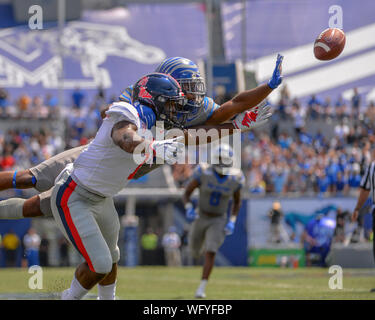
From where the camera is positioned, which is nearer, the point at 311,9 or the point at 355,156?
the point at 355,156

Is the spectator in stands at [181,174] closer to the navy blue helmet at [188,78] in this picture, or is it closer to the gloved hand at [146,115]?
the navy blue helmet at [188,78]

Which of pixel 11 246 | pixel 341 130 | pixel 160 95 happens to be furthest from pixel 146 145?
pixel 341 130

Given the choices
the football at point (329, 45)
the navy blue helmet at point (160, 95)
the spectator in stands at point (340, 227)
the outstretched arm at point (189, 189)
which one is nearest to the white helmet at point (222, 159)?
Result: the outstretched arm at point (189, 189)

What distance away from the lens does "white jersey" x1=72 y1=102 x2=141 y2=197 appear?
5.06m

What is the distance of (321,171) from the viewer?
1875 cm

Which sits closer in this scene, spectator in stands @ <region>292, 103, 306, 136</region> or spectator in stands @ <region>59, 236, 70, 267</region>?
spectator in stands @ <region>59, 236, 70, 267</region>

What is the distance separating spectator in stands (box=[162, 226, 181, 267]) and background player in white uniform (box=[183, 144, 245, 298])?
26.8 feet

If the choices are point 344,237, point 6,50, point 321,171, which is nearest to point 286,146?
point 321,171

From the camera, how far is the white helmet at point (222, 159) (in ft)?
33.4

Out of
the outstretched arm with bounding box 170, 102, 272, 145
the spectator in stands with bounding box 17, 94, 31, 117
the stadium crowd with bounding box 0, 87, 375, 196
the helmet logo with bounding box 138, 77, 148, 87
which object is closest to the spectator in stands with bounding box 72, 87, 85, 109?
the stadium crowd with bounding box 0, 87, 375, 196

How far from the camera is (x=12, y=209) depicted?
6230 mm

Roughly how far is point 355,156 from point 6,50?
51.9ft

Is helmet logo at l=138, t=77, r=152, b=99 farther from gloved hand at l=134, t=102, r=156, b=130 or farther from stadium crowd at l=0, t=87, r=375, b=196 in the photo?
stadium crowd at l=0, t=87, r=375, b=196
